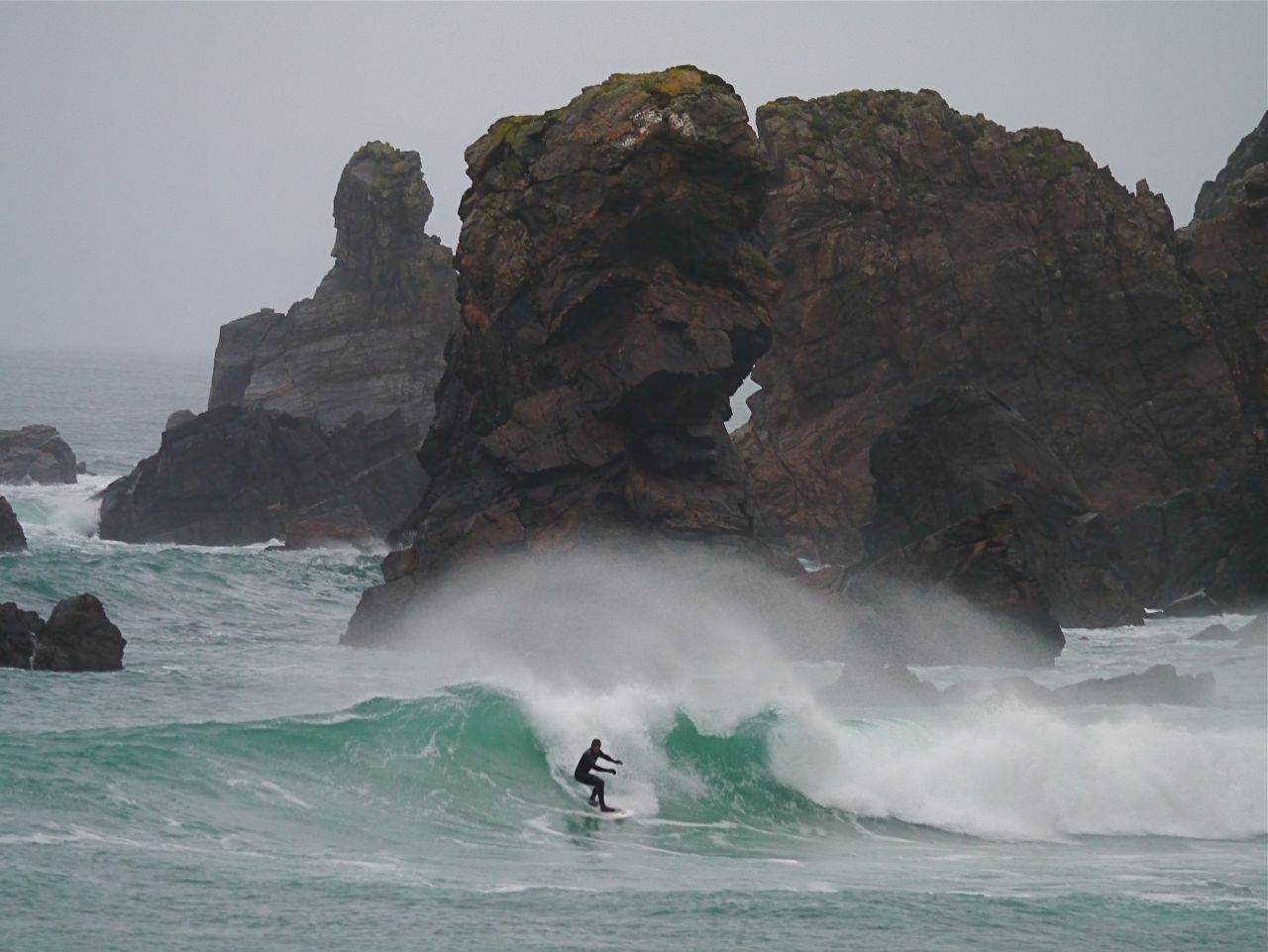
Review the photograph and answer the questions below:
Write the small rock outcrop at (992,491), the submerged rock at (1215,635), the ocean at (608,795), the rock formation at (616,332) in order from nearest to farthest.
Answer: the ocean at (608,795)
the rock formation at (616,332)
the submerged rock at (1215,635)
the small rock outcrop at (992,491)

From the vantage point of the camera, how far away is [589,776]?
2497cm

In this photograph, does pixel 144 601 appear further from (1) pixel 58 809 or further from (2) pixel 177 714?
(1) pixel 58 809

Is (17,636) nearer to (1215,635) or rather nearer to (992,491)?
(992,491)

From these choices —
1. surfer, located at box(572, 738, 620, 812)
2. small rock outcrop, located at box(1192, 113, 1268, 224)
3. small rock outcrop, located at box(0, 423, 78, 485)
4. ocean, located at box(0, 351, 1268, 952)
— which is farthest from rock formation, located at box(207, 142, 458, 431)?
surfer, located at box(572, 738, 620, 812)

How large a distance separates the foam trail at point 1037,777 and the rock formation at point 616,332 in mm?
12958

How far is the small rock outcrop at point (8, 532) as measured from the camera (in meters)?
53.4

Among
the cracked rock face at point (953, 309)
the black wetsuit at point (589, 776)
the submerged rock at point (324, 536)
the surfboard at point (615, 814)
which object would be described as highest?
the cracked rock face at point (953, 309)

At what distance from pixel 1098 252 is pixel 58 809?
46.5 meters

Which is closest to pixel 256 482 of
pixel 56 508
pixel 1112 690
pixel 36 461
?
pixel 56 508

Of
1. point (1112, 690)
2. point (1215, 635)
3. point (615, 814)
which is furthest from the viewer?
point (1215, 635)

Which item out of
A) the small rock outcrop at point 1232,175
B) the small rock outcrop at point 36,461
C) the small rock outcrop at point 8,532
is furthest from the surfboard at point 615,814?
the small rock outcrop at point 36,461

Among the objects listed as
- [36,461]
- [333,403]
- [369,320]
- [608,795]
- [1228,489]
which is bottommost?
[608,795]

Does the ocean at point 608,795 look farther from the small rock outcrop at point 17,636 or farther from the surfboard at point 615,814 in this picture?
the small rock outcrop at point 17,636

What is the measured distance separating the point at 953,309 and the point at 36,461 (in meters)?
42.7
